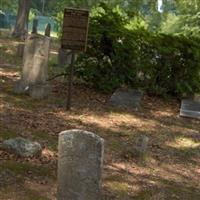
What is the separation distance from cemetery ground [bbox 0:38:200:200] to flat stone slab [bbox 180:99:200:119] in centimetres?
19

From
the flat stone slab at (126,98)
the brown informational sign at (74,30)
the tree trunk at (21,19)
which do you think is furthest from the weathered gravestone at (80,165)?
the tree trunk at (21,19)

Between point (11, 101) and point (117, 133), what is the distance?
8.96ft

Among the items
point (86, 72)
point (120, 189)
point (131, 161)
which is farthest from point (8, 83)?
point (120, 189)

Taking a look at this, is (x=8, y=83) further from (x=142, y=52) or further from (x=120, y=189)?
(x=120, y=189)

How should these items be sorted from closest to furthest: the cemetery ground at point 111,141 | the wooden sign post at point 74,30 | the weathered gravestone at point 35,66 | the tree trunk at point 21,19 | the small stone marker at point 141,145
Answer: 1. the cemetery ground at point 111,141
2. the small stone marker at point 141,145
3. the wooden sign post at point 74,30
4. the weathered gravestone at point 35,66
5. the tree trunk at point 21,19

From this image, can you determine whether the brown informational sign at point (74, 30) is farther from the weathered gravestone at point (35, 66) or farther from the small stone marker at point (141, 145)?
the small stone marker at point (141, 145)

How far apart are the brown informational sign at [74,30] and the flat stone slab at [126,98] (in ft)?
6.08

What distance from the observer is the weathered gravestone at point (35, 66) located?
1249 centimetres

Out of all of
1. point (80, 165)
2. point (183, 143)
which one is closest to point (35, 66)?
point (183, 143)

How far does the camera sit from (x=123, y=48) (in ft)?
45.4

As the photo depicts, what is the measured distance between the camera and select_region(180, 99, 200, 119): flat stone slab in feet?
42.5

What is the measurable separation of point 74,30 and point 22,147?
4.55 meters

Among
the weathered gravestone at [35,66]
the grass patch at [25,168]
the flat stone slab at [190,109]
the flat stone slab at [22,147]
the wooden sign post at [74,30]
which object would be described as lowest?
the grass patch at [25,168]

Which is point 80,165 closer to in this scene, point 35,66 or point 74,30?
point 74,30
